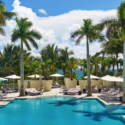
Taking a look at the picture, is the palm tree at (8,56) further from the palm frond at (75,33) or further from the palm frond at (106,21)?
the palm frond at (106,21)

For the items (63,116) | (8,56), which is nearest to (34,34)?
(63,116)

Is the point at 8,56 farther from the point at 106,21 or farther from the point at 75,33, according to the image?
the point at 106,21

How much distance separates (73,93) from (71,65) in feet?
25.2

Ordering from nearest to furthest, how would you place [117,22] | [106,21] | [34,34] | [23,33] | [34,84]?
1. [117,22]
2. [106,21]
3. [23,33]
4. [34,34]
5. [34,84]

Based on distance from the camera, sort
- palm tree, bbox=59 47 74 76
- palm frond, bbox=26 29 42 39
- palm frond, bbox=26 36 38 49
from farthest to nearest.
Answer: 1. palm tree, bbox=59 47 74 76
2. palm frond, bbox=26 36 38 49
3. palm frond, bbox=26 29 42 39

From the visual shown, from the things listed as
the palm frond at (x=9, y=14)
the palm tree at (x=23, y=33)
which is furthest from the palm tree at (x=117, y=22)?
the palm frond at (x=9, y=14)

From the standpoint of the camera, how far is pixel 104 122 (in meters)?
9.24

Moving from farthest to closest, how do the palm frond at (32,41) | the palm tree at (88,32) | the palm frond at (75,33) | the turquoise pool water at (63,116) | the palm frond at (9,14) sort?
the palm frond at (32,41) < the palm frond at (75,33) < the palm tree at (88,32) < the palm frond at (9,14) < the turquoise pool water at (63,116)

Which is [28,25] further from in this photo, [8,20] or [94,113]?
[94,113]

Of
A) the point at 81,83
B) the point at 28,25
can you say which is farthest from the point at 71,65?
the point at 28,25

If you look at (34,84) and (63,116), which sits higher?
(34,84)

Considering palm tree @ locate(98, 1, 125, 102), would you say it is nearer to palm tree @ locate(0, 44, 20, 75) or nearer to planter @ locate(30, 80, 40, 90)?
planter @ locate(30, 80, 40, 90)

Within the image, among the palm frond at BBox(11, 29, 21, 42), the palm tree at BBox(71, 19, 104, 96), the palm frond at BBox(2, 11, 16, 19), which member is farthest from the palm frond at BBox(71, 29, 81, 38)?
the palm frond at BBox(2, 11, 16, 19)

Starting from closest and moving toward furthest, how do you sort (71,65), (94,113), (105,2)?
(94,113), (105,2), (71,65)
